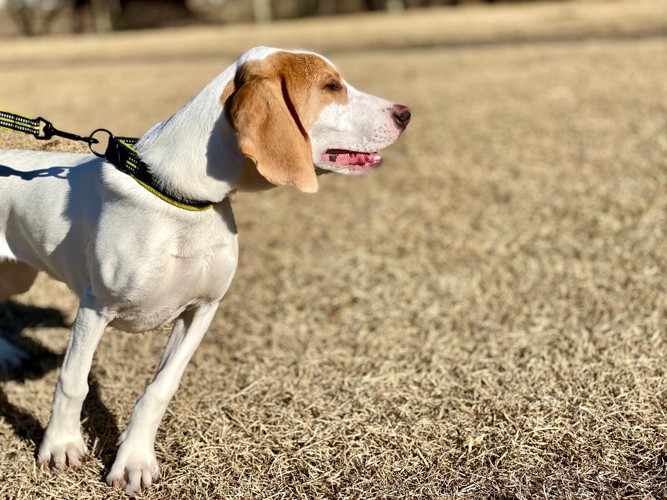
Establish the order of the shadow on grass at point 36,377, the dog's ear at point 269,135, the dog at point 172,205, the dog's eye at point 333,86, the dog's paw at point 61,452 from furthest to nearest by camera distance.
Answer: the shadow on grass at point 36,377, the dog's paw at point 61,452, the dog's eye at point 333,86, the dog at point 172,205, the dog's ear at point 269,135

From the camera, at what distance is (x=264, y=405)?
3.38 metres

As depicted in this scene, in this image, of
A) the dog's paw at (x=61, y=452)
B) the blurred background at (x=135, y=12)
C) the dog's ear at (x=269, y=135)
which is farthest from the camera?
Result: the blurred background at (x=135, y=12)

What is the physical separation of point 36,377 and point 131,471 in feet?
3.60

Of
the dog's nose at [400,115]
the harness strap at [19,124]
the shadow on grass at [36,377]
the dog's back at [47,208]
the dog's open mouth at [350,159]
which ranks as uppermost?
the dog's nose at [400,115]

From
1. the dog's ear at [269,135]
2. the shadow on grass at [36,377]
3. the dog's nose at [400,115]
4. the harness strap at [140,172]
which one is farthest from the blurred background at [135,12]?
the dog's ear at [269,135]

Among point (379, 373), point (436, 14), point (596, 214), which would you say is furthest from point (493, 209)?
point (436, 14)

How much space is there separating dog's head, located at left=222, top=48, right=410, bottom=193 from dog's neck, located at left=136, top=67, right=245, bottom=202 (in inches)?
2.2

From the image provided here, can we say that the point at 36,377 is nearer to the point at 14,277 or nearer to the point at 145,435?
the point at 14,277

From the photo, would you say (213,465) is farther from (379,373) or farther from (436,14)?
(436,14)

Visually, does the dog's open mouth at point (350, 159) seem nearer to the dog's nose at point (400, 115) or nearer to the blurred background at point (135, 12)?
the dog's nose at point (400, 115)

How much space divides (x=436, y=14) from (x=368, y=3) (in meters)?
7.54

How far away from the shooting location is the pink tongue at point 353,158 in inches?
108

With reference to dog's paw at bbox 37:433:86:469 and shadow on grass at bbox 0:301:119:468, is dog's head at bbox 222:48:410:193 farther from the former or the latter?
shadow on grass at bbox 0:301:119:468

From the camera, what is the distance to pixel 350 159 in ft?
9.09
